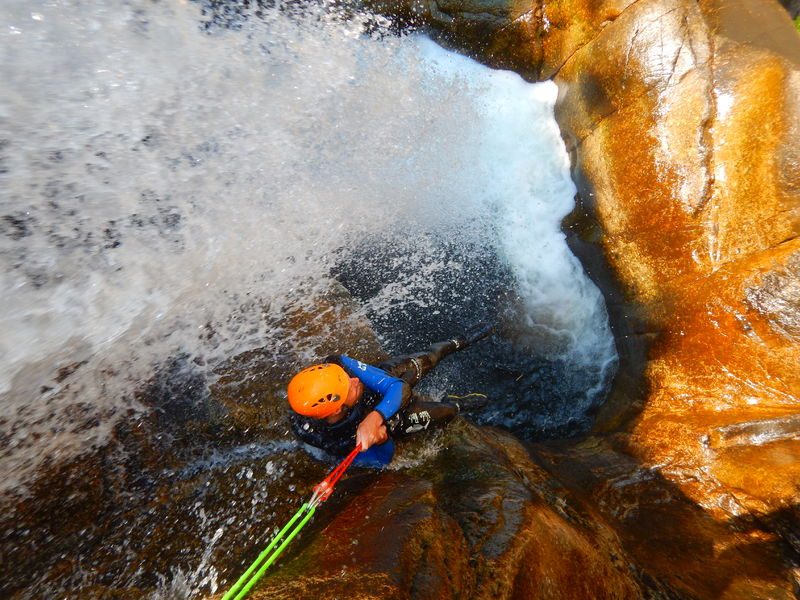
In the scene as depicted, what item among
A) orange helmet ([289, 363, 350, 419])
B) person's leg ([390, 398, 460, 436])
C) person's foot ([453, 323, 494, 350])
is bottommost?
person's leg ([390, 398, 460, 436])

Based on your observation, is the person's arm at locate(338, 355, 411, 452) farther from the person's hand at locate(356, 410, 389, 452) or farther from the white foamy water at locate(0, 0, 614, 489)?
the white foamy water at locate(0, 0, 614, 489)

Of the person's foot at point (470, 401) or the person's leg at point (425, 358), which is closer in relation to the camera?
the person's leg at point (425, 358)

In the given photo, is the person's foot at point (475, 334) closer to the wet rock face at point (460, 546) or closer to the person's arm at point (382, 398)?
the person's arm at point (382, 398)

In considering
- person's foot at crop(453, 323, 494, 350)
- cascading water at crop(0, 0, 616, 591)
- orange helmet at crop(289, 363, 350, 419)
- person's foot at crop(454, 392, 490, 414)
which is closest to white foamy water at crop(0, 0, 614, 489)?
cascading water at crop(0, 0, 616, 591)

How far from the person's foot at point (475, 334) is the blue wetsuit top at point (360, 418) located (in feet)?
5.68

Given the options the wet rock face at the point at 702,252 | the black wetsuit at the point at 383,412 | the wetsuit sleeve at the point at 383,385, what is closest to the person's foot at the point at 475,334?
the black wetsuit at the point at 383,412

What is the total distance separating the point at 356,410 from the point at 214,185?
12.3 feet

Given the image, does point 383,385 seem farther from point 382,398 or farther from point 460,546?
point 460,546

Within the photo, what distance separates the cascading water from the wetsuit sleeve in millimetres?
1004

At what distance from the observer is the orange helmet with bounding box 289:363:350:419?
2.99 meters

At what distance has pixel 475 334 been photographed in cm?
534

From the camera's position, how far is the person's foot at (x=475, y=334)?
5.18 meters

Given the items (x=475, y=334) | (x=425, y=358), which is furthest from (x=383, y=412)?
(x=475, y=334)

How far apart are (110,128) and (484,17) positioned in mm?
5998
